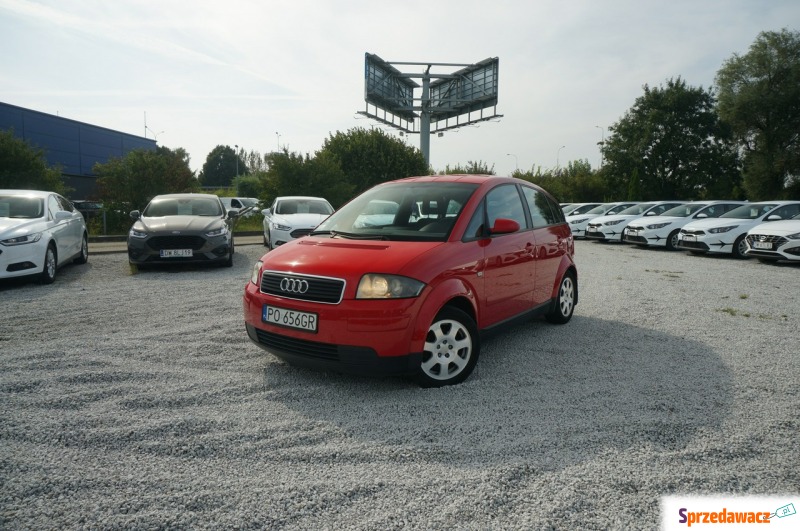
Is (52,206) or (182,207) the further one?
(182,207)

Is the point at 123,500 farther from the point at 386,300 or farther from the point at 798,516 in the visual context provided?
the point at 798,516

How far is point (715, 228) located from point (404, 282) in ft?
45.0

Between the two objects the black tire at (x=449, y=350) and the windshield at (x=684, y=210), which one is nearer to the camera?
the black tire at (x=449, y=350)

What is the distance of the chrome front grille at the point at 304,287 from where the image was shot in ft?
12.7

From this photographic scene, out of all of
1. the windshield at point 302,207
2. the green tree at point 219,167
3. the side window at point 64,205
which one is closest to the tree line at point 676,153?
the windshield at point 302,207

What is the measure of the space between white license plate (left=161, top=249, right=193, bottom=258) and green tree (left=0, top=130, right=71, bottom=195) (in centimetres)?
1038

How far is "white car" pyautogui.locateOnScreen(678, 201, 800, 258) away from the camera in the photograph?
1417 cm

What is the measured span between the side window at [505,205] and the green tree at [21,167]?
17.1 meters

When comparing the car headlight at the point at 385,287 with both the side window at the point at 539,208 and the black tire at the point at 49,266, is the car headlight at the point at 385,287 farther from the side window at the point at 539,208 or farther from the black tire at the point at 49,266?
the black tire at the point at 49,266

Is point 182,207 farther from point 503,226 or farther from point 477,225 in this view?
point 503,226

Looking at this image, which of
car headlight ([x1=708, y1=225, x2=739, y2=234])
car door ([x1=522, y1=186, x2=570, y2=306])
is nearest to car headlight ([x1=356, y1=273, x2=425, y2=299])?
car door ([x1=522, y1=186, x2=570, y2=306])

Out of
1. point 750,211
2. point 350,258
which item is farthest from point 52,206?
point 750,211

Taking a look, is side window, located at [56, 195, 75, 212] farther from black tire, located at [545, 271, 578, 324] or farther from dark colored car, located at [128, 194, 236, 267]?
black tire, located at [545, 271, 578, 324]

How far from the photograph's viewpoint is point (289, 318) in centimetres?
404
